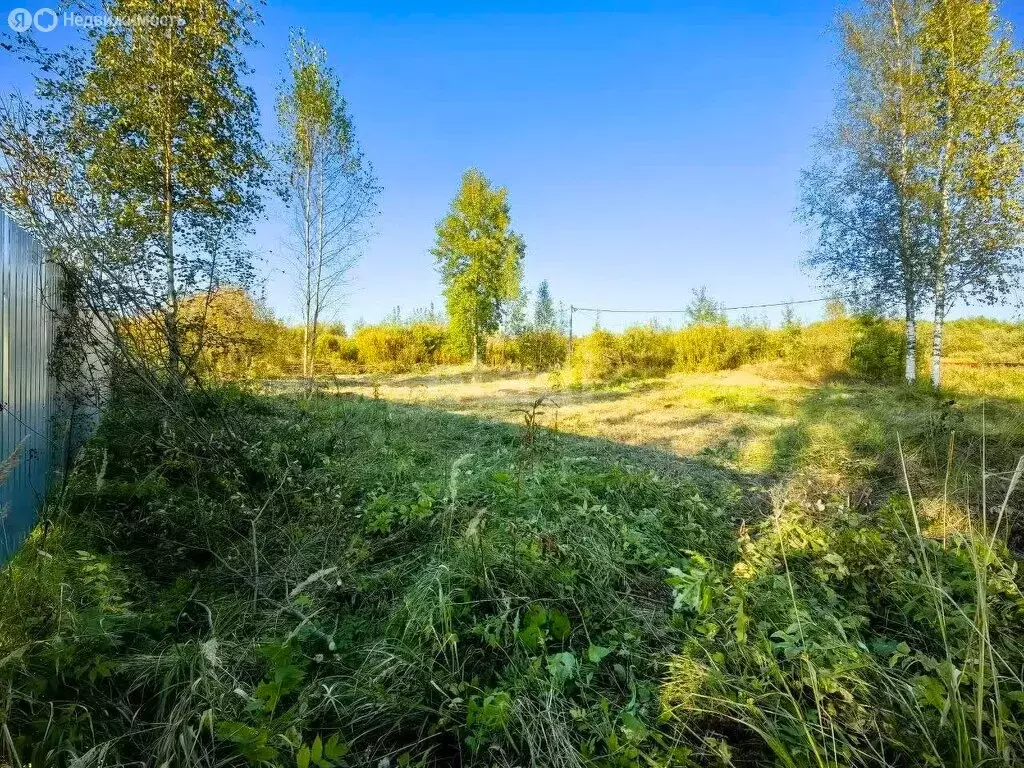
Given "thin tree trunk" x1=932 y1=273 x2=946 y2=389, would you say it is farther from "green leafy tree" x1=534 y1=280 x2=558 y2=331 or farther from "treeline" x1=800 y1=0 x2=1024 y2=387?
"green leafy tree" x1=534 y1=280 x2=558 y2=331

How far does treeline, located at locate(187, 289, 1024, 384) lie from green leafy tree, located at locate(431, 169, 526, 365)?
4.41 feet

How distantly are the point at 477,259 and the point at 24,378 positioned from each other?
18804 millimetres

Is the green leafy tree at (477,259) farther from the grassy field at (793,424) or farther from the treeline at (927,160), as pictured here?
the treeline at (927,160)

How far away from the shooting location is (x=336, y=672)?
1.79 metres

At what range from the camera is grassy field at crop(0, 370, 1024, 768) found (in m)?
1.35

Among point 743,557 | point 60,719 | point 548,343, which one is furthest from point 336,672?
point 548,343

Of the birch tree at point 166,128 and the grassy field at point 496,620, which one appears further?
the birch tree at point 166,128

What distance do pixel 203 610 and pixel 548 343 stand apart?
1903 cm

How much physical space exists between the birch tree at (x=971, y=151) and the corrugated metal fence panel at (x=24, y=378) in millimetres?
14919

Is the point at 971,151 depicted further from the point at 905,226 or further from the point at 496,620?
the point at 496,620

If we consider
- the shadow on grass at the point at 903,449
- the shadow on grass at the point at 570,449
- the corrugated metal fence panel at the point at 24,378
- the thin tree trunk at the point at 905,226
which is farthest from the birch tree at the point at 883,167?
the corrugated metal fence panel at the point at 24,378

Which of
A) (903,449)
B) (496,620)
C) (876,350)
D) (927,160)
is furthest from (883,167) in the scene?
(496,620)

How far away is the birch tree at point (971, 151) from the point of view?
395 inches

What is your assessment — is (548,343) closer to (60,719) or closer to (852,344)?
(852,344)
